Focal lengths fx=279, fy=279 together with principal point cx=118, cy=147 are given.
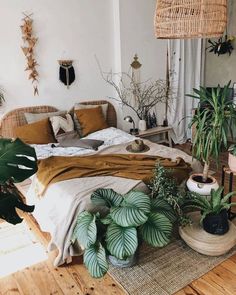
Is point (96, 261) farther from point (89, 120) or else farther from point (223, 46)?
point (223, 46)

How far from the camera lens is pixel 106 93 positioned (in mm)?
4414

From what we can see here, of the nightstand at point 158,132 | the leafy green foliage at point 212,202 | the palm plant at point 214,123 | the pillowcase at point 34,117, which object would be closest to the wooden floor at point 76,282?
the leafy green foliage at point 212,202

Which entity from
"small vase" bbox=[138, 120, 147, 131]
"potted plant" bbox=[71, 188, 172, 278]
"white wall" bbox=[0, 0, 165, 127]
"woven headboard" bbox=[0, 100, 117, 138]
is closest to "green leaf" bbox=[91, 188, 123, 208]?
"potted plant" bbox=[71, 188, 172, 278]

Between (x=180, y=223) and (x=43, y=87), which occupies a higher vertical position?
(x=43, y=87)

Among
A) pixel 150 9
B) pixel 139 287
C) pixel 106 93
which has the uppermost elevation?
pixel 150 9

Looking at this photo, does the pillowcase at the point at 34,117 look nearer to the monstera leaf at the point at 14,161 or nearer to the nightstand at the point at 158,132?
the nightstand at the point at 158,132

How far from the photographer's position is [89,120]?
152 inches

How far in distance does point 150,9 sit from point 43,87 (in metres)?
2.06

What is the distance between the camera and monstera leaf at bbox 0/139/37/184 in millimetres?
1184

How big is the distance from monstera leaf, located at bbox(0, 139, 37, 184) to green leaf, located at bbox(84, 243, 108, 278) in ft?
2.82

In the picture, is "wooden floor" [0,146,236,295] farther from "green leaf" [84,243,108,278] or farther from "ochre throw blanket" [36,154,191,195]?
"ochre throw blanket" [36,154,191,195]

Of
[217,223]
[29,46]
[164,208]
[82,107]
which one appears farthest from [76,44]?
[217,223]

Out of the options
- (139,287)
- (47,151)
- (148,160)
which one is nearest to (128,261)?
(139,287)

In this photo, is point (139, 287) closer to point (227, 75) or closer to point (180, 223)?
point (180, 223)
